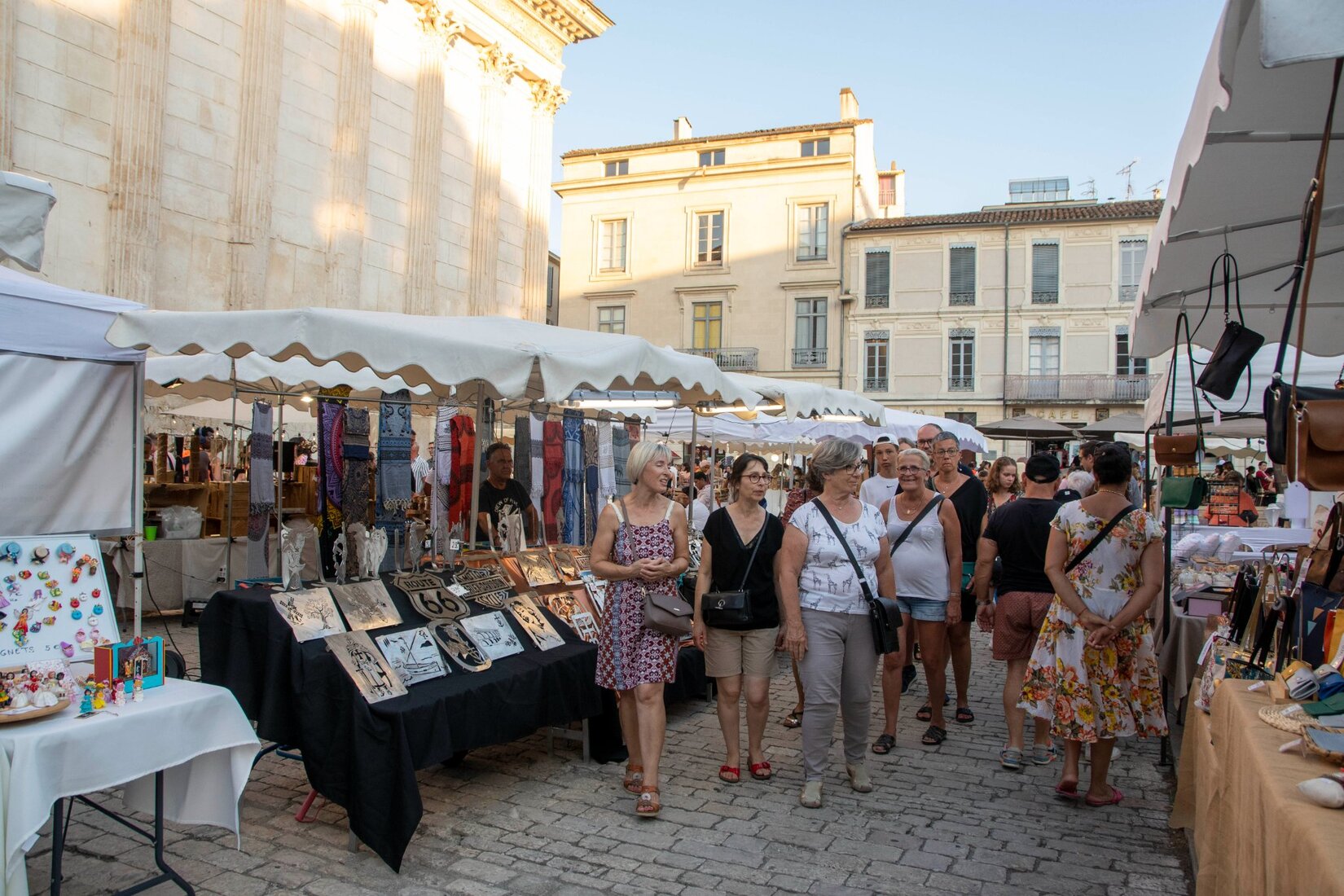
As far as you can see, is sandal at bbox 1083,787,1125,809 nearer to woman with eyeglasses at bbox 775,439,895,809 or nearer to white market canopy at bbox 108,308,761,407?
woman with eyeglasses at bbox 775,439,895,809

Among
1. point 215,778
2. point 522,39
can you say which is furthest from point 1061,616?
point 522,39

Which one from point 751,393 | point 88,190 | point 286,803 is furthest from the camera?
point 88,190

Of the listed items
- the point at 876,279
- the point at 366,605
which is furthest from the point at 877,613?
the point at 876,279

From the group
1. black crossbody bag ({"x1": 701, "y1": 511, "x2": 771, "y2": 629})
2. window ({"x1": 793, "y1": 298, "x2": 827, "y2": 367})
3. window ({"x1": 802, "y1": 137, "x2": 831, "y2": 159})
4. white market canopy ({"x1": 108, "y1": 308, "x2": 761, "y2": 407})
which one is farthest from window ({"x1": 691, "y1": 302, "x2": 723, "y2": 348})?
black crossbody bag ({"x1": 701, "y1": 511, "x2": 771, "y2": 629})

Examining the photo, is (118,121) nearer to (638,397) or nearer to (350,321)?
(638,397)

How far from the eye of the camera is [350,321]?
14.6 ft

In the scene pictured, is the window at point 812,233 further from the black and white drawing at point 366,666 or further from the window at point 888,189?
the black and white drawing at point 366,666

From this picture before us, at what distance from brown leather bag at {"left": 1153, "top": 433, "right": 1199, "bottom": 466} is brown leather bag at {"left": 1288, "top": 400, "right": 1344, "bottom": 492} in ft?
7.63

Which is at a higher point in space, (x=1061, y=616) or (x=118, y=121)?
(x=118, y=121)

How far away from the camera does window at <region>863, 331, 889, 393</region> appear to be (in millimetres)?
34344

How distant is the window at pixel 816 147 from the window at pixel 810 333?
5777mm

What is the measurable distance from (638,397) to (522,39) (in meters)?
14.8

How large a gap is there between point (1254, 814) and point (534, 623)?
3643mm

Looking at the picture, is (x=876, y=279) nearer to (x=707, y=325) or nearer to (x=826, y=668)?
(x=707, y=325)
